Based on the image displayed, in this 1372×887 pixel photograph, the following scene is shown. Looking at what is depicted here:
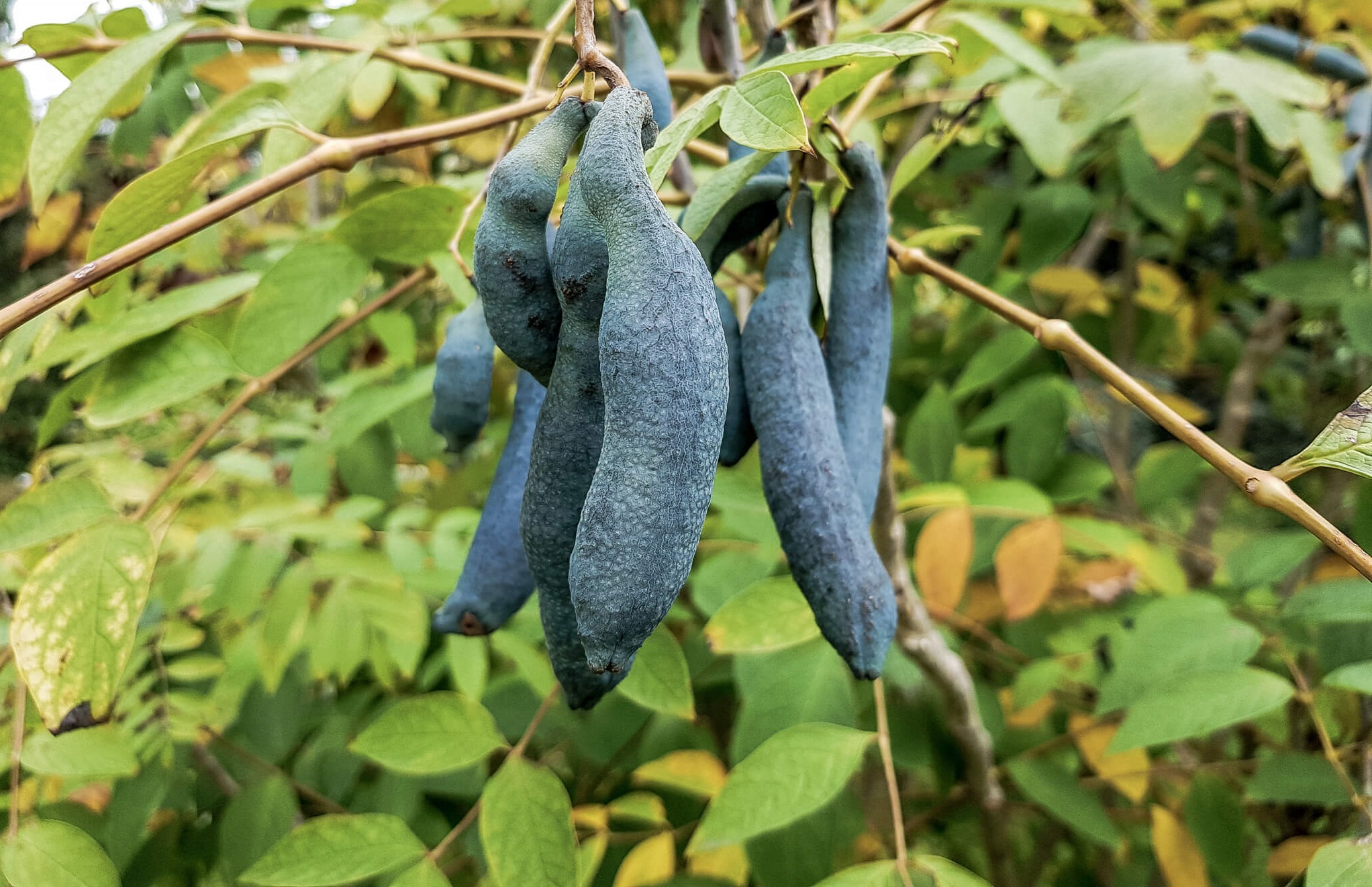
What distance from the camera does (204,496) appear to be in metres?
1.49

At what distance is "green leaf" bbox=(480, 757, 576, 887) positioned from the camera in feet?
2.08

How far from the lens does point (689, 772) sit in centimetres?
104

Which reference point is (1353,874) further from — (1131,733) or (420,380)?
(420,380)

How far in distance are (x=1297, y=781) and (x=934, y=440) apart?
53 cm

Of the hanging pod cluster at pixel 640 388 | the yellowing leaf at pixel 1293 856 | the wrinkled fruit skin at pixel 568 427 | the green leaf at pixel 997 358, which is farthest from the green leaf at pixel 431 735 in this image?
the yellowing leaf at pixel 1293 856

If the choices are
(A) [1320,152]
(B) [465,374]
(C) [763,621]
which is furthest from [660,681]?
(A) [1320,152]

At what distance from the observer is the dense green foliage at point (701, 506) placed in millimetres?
590

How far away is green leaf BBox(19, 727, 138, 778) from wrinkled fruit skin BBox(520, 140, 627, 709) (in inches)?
21.6

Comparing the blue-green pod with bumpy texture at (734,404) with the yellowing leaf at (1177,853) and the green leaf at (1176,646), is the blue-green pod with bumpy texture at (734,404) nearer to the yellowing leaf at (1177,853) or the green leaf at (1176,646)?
the green leaf at (1176,646)

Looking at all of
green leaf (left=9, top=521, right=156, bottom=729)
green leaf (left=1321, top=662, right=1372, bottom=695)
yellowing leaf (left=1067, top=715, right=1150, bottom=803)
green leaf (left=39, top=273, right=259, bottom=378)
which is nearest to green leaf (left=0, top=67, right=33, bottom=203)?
green leaf (left=39, top=273, right=259, bottom=378)

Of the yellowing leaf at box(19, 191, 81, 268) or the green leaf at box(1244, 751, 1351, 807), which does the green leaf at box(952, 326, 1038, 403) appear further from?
the yellowing leaf at box(19, 191, 81, 268)

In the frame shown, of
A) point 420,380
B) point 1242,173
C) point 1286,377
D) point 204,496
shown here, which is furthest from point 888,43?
point 1286,377

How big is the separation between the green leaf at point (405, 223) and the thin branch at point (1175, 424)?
36 centimetres

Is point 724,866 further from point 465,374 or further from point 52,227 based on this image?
point 52,227
